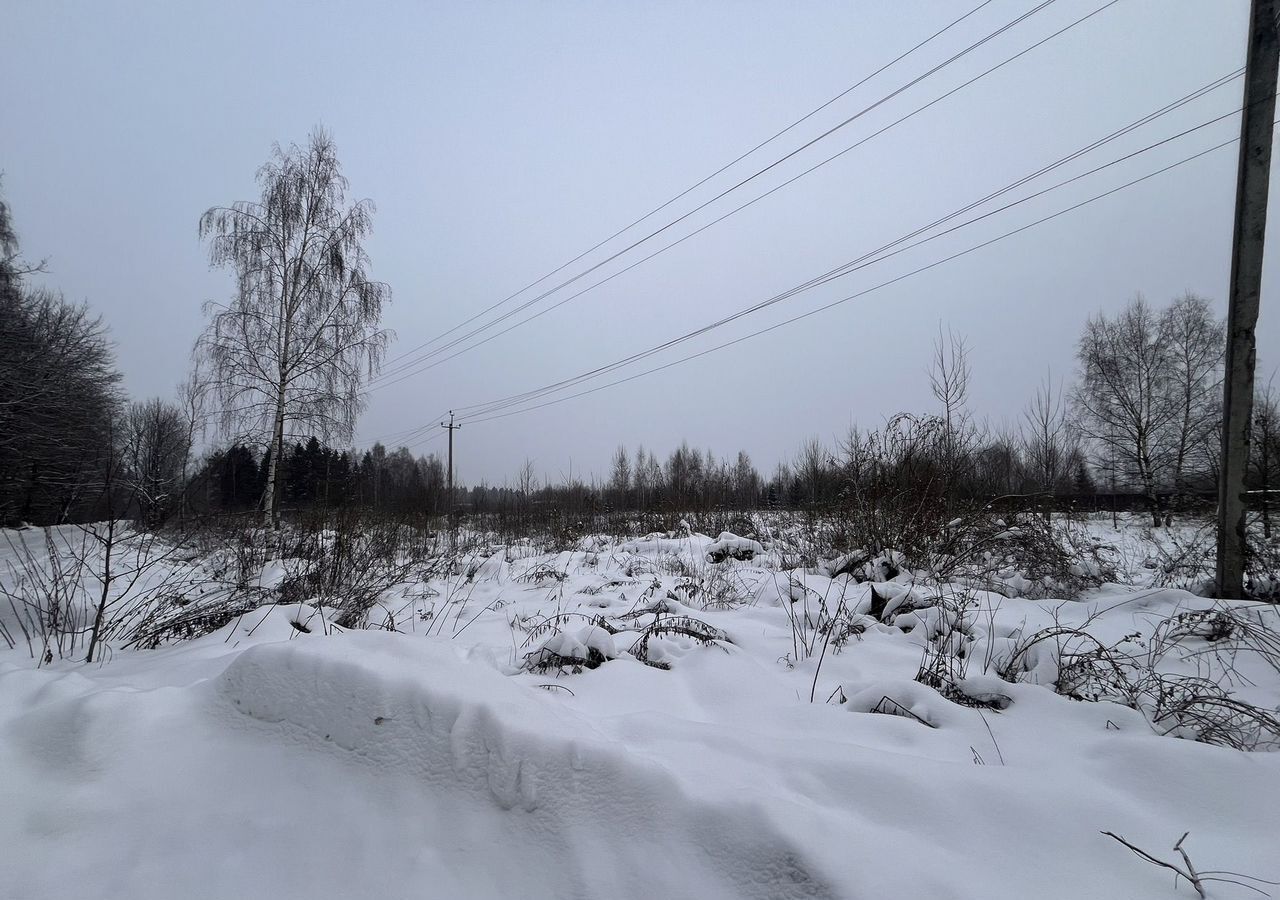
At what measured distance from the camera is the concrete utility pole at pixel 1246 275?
3477 mm

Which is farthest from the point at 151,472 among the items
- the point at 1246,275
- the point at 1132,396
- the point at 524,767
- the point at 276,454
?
the point at 1132,396

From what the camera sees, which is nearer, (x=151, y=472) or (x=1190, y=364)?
(x=151, y=472)

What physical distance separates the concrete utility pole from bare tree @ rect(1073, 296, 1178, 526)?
16333 mm

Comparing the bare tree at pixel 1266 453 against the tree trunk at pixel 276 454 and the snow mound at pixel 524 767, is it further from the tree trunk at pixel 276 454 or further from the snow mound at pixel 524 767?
the tree trunk at pixel 276 454

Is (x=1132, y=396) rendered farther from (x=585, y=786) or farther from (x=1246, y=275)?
(x=585, y=786)

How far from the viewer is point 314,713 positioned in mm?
1393

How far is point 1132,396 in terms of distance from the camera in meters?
16.7

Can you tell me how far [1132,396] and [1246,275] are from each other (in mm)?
18293

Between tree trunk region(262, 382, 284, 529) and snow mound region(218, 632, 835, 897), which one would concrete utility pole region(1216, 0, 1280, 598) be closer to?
snow mound region(218, 632, 835, 897)

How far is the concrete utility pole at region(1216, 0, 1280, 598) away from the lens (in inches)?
137

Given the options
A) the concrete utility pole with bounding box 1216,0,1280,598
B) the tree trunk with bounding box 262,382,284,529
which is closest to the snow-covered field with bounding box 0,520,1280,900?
the concrete utility pole with bounding box 1216,0,1280,598

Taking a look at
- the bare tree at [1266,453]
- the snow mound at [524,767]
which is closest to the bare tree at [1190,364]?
the bare tree at [1266,453]

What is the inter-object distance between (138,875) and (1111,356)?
25018 mm

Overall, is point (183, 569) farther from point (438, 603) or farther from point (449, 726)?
point (449, 726)
